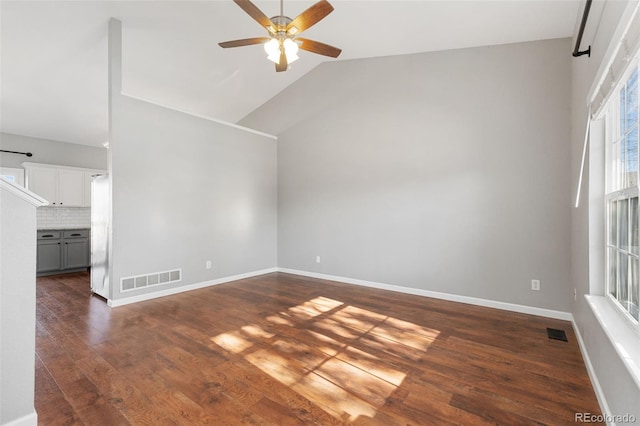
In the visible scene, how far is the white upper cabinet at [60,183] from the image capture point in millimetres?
5949

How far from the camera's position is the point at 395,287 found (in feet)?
14.5

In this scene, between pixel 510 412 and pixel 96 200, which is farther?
pixel 96 200

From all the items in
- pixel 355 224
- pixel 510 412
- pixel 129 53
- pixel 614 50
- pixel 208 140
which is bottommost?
pixel 510 412

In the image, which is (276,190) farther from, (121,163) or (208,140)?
(121,163)

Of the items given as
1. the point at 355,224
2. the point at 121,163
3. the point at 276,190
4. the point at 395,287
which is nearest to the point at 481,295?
the point at 395,287

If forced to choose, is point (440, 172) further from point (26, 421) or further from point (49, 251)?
point (49, 251)

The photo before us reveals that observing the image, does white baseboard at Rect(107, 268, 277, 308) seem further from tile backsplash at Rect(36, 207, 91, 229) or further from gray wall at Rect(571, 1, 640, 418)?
gray wall at Rect(571, 1, 640, 418)

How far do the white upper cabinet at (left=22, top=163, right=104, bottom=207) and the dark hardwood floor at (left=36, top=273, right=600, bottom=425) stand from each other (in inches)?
141

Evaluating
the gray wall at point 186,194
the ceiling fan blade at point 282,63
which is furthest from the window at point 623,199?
the gray wall at point 186,194

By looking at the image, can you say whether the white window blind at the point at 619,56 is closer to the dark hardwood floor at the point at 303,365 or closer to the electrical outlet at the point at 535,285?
the dark hardwood floor at the point at 303,365

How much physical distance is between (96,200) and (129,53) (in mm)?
2206

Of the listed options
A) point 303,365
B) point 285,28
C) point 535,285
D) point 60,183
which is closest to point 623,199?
point 535,285

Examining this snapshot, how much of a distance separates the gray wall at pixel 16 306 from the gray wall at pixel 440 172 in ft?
13.0

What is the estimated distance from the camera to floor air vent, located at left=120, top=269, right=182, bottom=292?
12.5 feet
